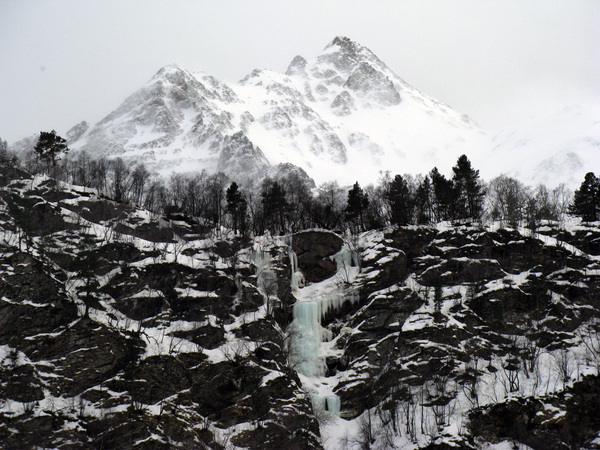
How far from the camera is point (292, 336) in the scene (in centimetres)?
5975

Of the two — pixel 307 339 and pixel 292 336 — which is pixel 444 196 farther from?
pixel 292 336

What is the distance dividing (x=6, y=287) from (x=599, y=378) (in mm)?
53144

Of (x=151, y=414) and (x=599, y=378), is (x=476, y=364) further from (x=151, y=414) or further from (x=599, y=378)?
(x=151, y=414)

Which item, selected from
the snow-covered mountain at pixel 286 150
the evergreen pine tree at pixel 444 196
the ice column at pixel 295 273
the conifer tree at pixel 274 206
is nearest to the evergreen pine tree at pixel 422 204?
the evergreen pine tree at pixel 444 196

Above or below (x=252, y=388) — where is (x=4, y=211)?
above

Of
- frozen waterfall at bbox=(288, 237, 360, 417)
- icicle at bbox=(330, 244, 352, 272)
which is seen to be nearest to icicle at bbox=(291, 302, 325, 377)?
frozen waterfall at bbox=(288, 237, 360, 417)

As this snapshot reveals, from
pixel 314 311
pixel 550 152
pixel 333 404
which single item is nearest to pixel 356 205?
pixel 314 311

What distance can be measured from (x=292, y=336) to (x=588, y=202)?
135 feet

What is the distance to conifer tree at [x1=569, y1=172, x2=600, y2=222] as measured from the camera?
68.9 meters

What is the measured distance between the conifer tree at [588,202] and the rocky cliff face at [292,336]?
14.1 feet

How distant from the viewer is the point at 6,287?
51812 millimetres

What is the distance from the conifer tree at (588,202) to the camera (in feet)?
226

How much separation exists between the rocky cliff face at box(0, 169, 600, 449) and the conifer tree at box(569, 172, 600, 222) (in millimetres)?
4288

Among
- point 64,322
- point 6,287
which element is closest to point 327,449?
point 64,322
